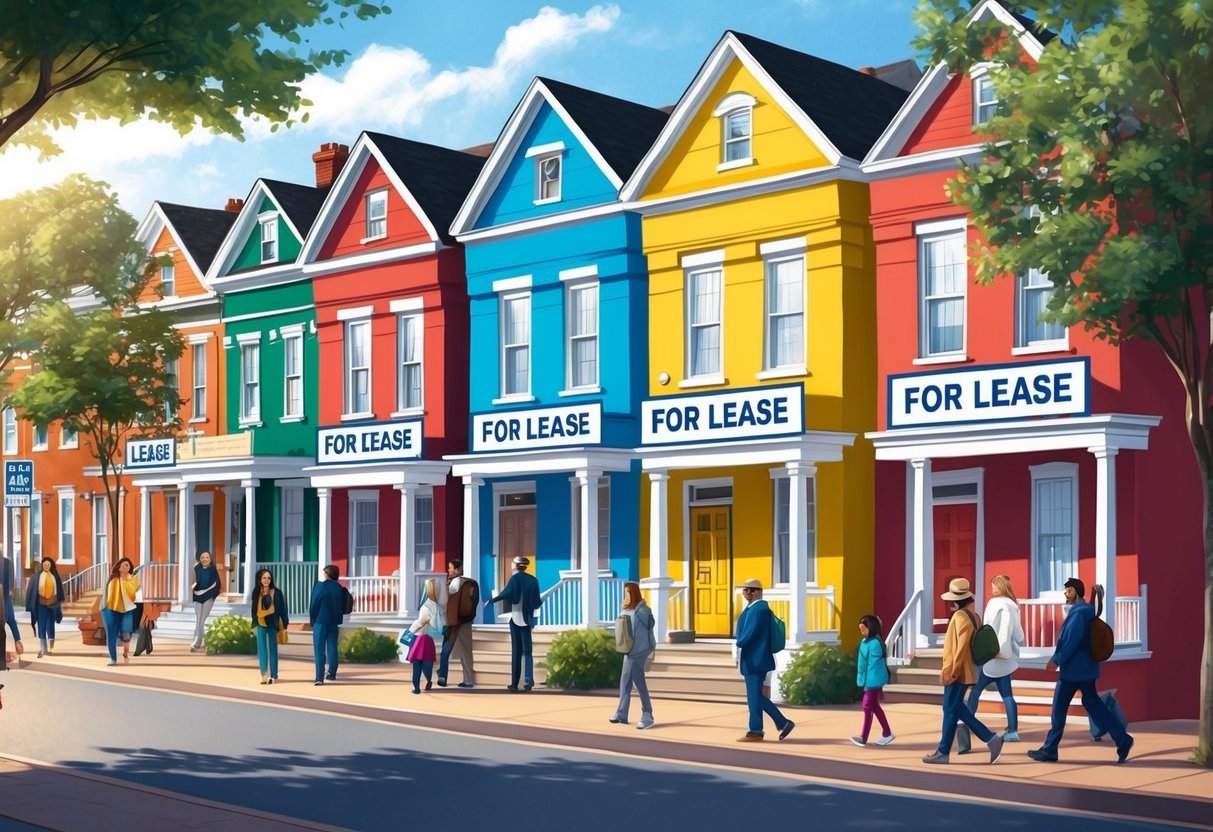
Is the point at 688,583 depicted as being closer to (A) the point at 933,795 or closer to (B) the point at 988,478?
(B) the point at 988,478

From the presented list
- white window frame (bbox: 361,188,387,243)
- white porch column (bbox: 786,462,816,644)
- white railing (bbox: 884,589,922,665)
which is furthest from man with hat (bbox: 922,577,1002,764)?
white window frame (bbox: 361,188,387,243)

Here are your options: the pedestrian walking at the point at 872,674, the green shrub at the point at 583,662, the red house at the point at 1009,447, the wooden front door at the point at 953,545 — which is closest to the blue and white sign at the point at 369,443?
the green shrub at the point at 583,662

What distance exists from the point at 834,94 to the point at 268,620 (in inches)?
505

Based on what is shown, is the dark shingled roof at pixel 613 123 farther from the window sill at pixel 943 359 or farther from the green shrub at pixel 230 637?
the green shrub at pixel 230 637

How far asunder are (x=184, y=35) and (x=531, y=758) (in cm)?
778

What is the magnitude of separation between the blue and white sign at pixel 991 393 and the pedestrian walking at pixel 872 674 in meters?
5.78

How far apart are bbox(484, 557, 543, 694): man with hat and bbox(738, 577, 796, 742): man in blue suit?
21.5 ft

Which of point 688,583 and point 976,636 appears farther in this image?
point 688,583

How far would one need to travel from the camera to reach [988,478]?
24.2m

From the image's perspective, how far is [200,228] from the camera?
139 ft

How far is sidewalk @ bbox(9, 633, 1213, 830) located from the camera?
1472 cm

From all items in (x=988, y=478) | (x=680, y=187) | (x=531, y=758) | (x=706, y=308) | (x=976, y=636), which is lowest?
(x=531, y=758)

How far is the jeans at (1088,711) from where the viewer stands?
16516 millimetres

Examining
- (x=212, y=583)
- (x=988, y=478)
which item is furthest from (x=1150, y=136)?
(x=212, y=583)
